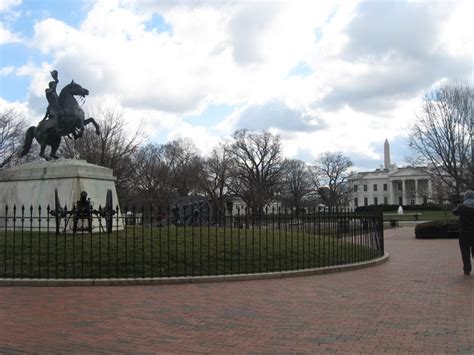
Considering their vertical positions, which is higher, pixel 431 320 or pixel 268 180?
pixel 268 180

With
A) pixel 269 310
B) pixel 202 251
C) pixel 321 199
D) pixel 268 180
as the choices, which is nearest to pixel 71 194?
pixel 202 251

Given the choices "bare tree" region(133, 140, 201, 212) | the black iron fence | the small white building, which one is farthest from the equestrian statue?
the small white building

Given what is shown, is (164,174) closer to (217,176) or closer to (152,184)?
(152,184)

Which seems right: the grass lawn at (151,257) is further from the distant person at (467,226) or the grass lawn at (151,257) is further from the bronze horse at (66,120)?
the bronze horse at (66,120)

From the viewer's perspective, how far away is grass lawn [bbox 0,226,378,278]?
34.0 feet

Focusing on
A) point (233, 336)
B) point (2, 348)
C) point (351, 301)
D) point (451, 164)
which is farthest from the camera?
point (451, 164)

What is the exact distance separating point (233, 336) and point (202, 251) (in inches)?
236

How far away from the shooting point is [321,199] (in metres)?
92.1

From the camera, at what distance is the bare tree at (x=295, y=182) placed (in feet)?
259

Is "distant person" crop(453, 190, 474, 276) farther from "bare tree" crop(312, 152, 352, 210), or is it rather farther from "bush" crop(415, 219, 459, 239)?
"bare tree" crop(312, 152, 352, 210)

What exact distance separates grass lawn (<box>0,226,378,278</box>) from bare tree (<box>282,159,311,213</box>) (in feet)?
207

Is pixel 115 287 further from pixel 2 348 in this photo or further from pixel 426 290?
pixel 426 290

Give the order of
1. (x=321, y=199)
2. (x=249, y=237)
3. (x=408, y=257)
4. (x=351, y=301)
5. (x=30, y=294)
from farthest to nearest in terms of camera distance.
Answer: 1. (x=321, y=199)
2. (x=408, y=257)
3. (x=249, y=237)
4. (x=30, y=294)
5. (x=351, y=301)

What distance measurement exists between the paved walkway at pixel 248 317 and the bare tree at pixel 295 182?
6656 centimetres
